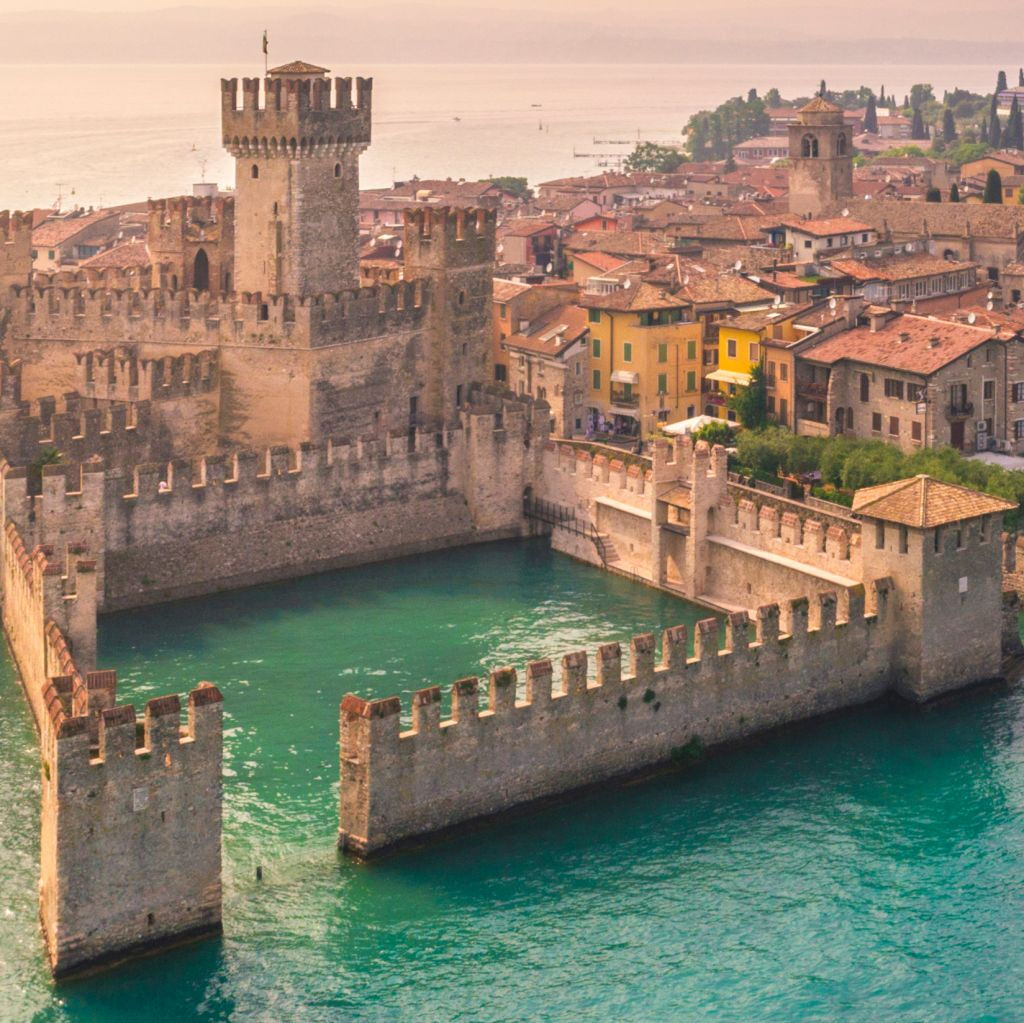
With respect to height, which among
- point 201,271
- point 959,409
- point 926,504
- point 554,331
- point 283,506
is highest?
point 201,271

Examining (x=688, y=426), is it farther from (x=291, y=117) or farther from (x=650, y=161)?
(x=650, y=161)

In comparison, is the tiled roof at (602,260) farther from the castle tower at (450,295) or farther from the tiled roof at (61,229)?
the tiled roof at (61,229)

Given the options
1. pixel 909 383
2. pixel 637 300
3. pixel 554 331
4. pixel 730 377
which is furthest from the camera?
pixel 554 331

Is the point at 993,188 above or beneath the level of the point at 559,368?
above

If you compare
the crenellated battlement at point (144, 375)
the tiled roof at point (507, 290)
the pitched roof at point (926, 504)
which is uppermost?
the tiled roof at point (507, 290)

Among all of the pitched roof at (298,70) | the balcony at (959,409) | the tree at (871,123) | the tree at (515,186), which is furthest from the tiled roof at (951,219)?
the tree at (871,123)

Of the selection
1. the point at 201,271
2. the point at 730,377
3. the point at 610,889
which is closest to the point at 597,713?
the point at 610,889
